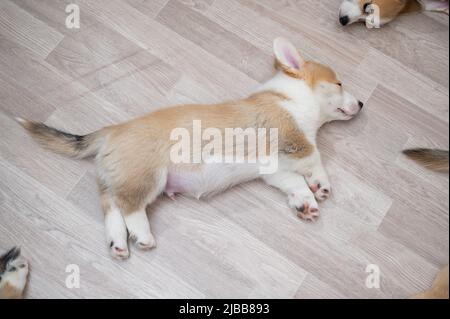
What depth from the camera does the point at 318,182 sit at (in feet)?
6.06

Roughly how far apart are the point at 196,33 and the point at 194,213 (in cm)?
82

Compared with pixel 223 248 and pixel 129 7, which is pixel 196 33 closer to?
pixel 129 7

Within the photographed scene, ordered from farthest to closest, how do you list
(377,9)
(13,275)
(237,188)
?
(377,9) < (237,188) < (13,275)

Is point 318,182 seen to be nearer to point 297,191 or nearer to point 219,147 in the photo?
point 297,191

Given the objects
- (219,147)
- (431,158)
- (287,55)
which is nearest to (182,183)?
(219,147)

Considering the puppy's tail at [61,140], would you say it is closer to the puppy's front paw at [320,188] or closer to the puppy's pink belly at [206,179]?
the puppy's pink belly at [206,179]

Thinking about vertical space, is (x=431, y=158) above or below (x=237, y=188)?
above

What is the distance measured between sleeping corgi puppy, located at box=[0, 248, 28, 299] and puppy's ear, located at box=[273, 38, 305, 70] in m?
1.29

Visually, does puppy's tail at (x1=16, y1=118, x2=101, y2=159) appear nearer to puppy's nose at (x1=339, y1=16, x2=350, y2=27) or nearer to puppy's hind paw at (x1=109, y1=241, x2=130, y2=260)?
puppy's hind paw at (x1=109, y1=241, x2=130, y2=260)

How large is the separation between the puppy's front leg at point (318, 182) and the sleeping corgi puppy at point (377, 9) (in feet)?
2.29

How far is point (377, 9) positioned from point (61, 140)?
145 cm

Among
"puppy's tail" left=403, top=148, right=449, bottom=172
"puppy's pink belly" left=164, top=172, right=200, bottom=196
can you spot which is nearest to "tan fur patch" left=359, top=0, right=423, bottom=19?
"puppy's tail" left=403, top=148, right=449, bottom=172

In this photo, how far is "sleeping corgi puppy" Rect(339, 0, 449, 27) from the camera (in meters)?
2.01

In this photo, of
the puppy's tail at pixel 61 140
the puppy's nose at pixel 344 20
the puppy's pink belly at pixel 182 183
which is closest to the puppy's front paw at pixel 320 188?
the puppy's pink belly at pixel 182 183
